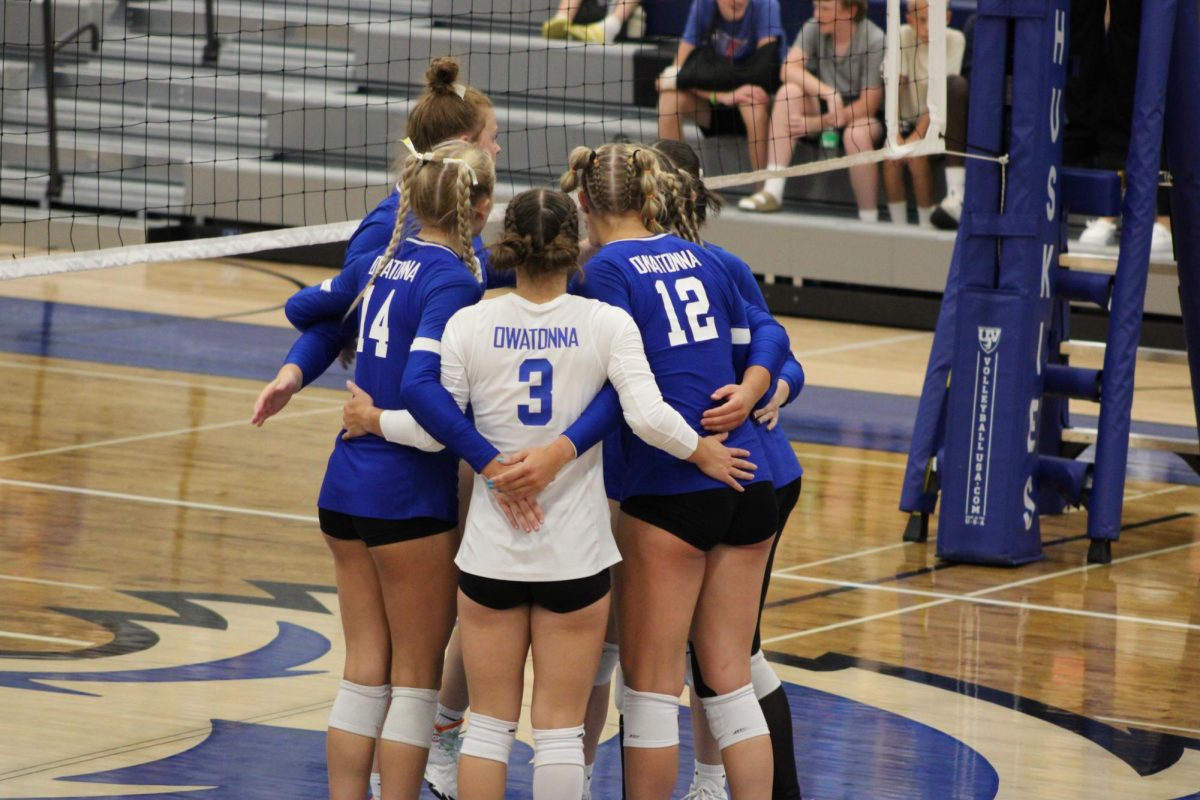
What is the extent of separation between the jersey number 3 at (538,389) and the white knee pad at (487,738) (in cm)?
57

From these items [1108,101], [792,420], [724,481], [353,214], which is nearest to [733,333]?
[724,481]

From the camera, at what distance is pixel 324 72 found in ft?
48.0

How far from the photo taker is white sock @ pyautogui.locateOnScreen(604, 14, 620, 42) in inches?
A: 514

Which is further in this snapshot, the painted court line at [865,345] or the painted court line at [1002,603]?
the painted court line at [865,345]

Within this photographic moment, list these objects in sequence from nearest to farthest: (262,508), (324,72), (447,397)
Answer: (447,397) < (262,508) < (324,72)

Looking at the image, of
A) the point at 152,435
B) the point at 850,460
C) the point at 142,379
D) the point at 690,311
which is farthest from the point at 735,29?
the point at 690,311

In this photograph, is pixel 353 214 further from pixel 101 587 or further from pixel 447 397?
pixel 447 397

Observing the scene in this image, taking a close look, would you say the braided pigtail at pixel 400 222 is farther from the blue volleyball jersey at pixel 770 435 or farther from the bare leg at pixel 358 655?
the blue volleyball jersey at pixel 770 435

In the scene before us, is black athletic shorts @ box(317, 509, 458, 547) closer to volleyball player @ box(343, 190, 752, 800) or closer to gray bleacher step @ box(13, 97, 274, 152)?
volleyball player @ box(343, 190, 752, 800)

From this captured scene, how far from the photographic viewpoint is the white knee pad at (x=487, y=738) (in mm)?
3604

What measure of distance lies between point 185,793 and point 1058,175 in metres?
3.93

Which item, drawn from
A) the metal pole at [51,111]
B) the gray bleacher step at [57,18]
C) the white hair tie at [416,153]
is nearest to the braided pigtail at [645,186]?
the white hair tie at [416,153]

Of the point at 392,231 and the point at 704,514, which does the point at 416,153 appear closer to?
the point at 392,231

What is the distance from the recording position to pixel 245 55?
1474cm
